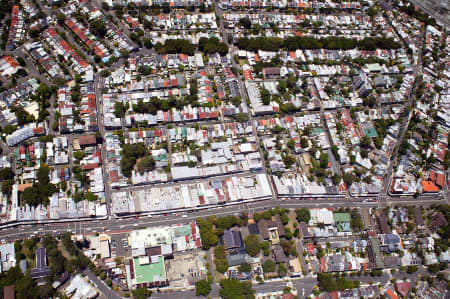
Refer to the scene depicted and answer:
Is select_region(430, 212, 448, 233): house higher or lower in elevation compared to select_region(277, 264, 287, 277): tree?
higher

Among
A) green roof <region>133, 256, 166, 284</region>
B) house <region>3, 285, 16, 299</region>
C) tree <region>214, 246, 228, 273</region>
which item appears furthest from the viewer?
tree <region>214, 246, 228, 273</region>

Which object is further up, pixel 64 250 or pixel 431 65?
pixel 431 65

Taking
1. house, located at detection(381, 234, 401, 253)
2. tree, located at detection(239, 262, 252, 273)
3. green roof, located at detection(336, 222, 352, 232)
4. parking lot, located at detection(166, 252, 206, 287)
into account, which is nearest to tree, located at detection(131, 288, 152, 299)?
parking lot, located at detection(166, 252, 206, 287)

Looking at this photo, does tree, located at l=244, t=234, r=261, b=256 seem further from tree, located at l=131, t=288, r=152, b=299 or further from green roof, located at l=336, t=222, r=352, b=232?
tree, located at l=131, t=288, r=152, b=299

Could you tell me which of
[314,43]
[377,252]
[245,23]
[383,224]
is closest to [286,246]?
[377,252]

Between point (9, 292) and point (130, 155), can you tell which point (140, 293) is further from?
point (130, 155)

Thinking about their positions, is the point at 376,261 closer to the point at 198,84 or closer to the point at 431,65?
the point at 198,84

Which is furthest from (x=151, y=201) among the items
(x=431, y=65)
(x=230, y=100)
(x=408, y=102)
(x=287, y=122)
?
(x=431, y=65)
